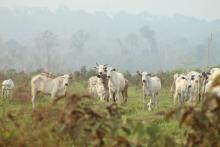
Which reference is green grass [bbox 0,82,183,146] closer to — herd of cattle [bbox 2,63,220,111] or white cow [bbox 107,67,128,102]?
herd of cattle [bbox 2,63,220,111]

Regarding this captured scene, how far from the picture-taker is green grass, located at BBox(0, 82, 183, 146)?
5.02 m

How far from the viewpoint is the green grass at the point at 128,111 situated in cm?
502

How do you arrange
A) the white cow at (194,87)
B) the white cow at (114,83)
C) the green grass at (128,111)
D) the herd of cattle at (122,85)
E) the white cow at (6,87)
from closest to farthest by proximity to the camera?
the green grass at (128,111)
the white cow at (194,87)
the herd of cattle at (122,85)
the white cow at (114,83)
the white cow at (6,87)

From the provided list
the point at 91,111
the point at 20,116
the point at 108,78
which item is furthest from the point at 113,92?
the point at 91,111

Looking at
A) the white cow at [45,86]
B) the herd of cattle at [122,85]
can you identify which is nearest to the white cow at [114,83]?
the herd of cattle at [122,85]

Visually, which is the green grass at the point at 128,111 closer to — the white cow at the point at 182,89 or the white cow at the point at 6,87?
the white cow at the point at 182,89

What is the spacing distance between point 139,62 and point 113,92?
13276 centimetres

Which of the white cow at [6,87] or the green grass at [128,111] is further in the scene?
the white cow at [6,87]

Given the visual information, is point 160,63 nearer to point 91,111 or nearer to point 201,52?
point 201,52

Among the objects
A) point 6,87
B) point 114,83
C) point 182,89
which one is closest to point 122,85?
point 114,83

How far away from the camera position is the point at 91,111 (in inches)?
161

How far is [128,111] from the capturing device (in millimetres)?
17078

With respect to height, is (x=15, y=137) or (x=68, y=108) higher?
(x=68, y=108)

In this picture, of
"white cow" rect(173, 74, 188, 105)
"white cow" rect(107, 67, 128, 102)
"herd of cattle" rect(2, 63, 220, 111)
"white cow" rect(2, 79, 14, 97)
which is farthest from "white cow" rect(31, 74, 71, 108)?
"white cow" rect(173, 74, 188, 105)
